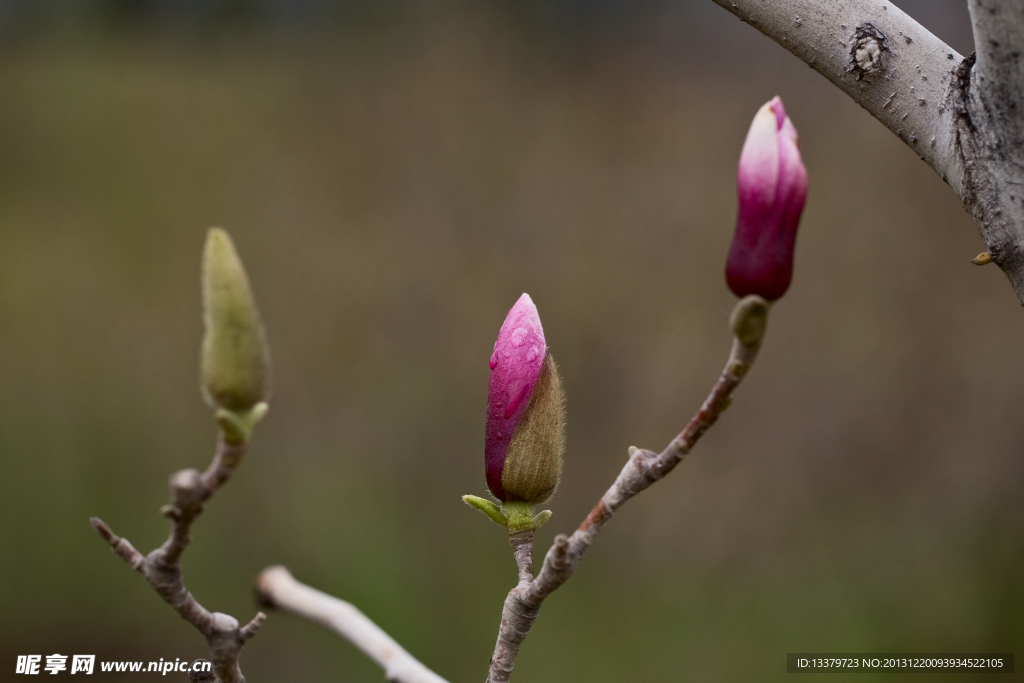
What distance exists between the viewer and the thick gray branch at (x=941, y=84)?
0.35 meters

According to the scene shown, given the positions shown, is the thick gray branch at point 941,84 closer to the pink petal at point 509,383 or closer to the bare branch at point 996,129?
the bare branch at point 996,129

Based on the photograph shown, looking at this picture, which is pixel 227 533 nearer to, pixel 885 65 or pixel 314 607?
pixel 314 607

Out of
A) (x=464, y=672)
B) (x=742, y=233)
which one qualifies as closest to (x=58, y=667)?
(x=742, y=233)

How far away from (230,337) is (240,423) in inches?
1.3

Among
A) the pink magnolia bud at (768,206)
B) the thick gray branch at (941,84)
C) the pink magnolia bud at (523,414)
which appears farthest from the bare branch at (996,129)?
the pink magnolia bud at (523,414)

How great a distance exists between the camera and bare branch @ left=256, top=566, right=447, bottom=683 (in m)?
0.52

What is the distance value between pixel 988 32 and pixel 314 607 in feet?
1.78

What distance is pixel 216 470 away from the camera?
30 cm

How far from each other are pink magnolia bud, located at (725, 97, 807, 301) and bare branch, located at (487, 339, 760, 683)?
0.03 metres

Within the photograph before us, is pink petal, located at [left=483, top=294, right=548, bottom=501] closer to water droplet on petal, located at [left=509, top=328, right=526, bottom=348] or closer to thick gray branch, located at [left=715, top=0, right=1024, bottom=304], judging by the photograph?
water droplet on petal, located at [left=509, top=328, right=526, bottom=348]

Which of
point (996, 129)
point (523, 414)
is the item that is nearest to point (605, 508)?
point (523, 414)

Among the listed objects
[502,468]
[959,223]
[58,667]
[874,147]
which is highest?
[874,147]

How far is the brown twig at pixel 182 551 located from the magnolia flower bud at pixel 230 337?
17 millimetres

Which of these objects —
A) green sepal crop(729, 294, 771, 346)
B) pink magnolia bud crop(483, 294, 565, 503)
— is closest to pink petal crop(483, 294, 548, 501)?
pink magnolia bud crop(483, 294, 565, 503)
